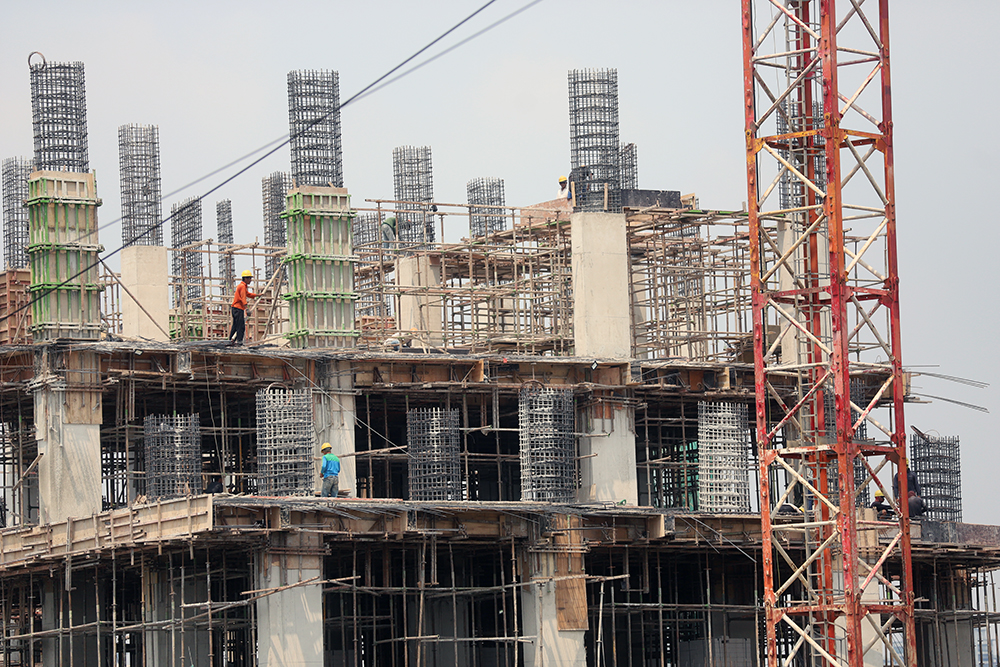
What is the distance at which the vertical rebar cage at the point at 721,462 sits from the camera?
51.4 metres

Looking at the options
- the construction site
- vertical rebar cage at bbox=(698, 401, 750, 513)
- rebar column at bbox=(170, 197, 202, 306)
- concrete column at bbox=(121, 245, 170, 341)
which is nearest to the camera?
the construction site

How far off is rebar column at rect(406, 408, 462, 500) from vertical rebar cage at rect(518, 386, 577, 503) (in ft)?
6.19

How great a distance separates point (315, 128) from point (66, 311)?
31.9 feet

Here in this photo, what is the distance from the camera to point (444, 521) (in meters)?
46.6

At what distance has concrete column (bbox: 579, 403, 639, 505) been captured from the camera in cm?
5034

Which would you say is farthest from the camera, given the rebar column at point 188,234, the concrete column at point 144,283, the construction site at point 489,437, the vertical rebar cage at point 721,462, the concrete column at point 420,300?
the rebar column at point 188,234

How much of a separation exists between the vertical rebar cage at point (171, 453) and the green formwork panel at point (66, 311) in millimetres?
2786

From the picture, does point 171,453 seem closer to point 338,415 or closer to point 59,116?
point 338,415

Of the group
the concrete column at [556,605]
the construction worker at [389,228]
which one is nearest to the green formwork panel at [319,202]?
the construction worker at [389,228]

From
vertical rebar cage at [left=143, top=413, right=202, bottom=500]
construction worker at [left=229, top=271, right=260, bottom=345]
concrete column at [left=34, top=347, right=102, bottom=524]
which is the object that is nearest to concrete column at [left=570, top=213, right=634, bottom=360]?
construction worker at [left=229, top=271, right=260, bottom=345]

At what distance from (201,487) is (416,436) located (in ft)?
18.3

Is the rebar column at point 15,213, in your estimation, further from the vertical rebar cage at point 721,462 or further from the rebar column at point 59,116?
the vertical rebar cage at point 721,462

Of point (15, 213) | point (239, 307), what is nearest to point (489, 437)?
point (239, 307)

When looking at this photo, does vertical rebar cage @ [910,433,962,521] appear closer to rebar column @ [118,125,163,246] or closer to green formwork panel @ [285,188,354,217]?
green formwork panel @ [285,188,354,217]
